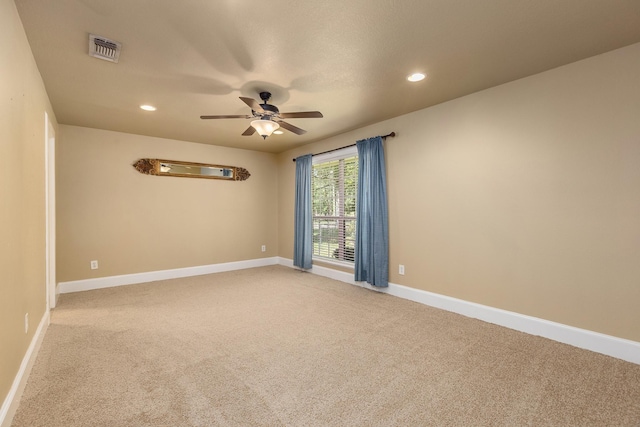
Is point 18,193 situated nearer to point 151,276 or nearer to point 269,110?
point 269,110

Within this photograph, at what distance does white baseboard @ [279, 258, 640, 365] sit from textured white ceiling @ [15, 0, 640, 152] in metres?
2.42

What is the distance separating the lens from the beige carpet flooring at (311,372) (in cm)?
174

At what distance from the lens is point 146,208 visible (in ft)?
16.7

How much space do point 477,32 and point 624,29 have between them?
1.07 m

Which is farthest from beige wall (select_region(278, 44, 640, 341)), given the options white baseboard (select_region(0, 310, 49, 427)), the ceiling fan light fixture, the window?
white baseboard (select_region(0, 310, 49, 427))

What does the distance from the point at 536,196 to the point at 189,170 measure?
5.31 metres

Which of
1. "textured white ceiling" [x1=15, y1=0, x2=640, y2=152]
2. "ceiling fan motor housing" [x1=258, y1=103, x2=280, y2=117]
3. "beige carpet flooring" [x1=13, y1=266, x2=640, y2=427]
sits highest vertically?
"textured white ceiling" [x1=15, y1=0, x2=640, y2=152]

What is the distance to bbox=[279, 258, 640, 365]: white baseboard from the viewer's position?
2.41 metres

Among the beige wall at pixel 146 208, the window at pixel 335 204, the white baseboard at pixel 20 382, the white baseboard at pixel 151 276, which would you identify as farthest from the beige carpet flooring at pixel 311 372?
the window at pixel 335 204

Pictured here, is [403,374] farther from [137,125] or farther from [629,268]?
[137,125]

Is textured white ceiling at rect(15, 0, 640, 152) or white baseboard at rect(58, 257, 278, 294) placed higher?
textured white ceiling at rect(15, 0, 640, 152)

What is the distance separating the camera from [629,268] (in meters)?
2.40

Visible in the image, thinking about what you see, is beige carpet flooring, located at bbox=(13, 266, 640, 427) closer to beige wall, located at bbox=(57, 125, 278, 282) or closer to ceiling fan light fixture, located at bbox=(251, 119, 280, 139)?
beige wall, located at bbox=(57, 125, 278, 282)

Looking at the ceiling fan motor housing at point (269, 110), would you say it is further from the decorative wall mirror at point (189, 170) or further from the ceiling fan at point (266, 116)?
the decorative wall mirror at point (189, 170)
